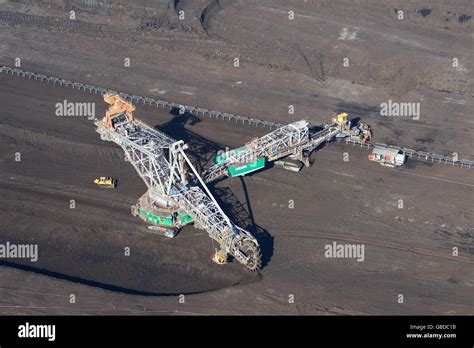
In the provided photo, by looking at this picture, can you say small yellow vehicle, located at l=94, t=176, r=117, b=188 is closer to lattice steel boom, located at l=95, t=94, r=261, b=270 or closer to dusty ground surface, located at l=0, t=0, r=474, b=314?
dusty ground surface, located at l=0, t=0, r=474, b=314

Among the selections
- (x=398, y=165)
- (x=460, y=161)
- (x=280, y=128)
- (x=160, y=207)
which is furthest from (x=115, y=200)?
(x=460, y=161)

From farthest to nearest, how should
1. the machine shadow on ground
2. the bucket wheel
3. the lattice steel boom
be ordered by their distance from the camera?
the machine shadow on ground
the lattice steel boom
the bucket wheel

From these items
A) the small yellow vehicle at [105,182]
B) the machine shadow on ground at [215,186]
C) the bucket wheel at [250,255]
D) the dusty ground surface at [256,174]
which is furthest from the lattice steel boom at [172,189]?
the small yellow vehicle at [105,182]

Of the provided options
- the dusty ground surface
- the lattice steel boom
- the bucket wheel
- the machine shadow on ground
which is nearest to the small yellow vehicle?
the dusty ground surface

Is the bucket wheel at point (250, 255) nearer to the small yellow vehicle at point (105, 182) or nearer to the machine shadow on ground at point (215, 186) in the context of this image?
the machine shadow on ground at point (215, 186)

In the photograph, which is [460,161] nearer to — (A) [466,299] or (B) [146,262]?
(A) [466,299]

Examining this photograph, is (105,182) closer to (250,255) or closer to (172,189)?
(172,189)

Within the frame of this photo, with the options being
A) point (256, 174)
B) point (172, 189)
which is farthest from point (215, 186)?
point (172, 189)
